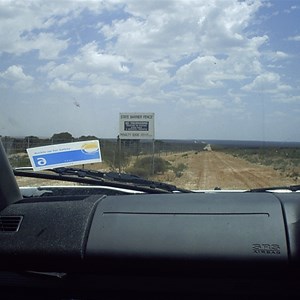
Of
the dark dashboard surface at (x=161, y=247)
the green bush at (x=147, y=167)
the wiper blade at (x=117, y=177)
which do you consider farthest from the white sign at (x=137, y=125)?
the dark dashboard surface at (x=161, y=247)

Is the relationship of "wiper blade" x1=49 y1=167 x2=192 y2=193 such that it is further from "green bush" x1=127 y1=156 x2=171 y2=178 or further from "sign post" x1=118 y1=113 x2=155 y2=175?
"sign post" x1=118 y1=113 x2=155 y2=175

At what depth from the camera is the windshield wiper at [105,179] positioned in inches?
151

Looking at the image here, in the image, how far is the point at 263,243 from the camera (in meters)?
2.74

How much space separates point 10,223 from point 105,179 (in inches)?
36.9

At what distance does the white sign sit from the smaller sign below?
170 cm

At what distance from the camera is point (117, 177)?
12.9 feet

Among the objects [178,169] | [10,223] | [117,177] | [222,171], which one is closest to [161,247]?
[10,223]

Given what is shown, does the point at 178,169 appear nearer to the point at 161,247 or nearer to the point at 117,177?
the point at 117,177

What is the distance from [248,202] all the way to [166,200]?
0.48 metres

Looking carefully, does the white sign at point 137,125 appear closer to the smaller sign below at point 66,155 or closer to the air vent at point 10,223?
the smaller sign below at point 66,155

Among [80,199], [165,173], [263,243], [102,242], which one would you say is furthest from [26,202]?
[165,173]

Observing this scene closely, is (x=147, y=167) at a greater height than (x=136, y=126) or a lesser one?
lesser

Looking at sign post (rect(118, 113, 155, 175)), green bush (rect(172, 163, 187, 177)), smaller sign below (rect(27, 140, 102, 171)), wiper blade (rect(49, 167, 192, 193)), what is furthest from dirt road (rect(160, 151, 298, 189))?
smaller sign below (rect(27, 140, 102, 171))

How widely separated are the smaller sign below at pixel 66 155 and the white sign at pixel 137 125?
5.58ft
